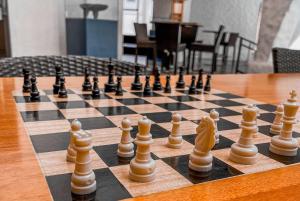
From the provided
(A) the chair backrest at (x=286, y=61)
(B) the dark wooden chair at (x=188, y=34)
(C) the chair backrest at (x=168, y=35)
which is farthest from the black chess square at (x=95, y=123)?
(B) the dark wooden chair at (x=188, y=34)

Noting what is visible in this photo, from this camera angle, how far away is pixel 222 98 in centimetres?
152

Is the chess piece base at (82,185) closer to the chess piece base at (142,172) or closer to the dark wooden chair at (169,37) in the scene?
the chess piece base at (142,172)

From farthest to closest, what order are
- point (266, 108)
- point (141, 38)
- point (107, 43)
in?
1. point (107, 43)
2. point (141, 38)
3. point (266, 108)

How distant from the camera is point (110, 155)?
0.76 metres

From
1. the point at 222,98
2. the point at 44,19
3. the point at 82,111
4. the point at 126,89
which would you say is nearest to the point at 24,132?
the point at 82,111

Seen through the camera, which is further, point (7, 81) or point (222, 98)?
point (7, 81)

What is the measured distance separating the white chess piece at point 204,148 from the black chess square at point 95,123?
0.36 metres

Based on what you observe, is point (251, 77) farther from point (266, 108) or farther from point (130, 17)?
point (130, 17)

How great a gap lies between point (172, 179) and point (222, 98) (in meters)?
0.93

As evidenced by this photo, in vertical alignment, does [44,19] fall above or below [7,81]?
above

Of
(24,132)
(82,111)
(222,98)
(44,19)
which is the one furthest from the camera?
(44,19)

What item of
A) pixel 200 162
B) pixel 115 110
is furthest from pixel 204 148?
pixel 115 110

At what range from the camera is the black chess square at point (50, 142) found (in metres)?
0.79

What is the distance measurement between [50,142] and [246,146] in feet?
1.66
